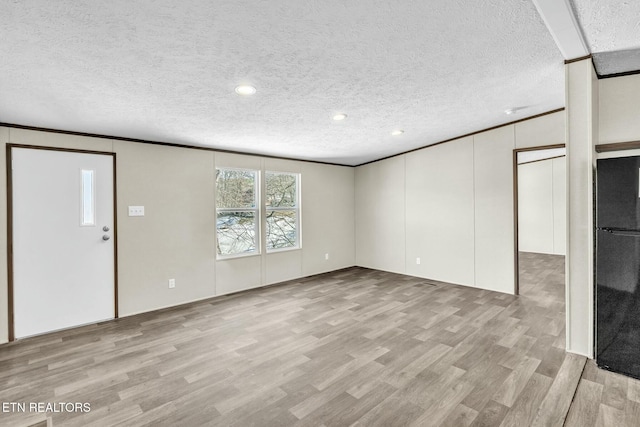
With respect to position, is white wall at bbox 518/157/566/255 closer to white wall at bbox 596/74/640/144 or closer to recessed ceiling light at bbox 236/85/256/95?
white wall at bbox 596/74/640/144

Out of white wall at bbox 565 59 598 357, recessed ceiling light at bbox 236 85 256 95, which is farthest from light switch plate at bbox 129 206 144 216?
white wall at bbox 565 59 598 357

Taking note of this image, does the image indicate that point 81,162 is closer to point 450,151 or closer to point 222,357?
point 222,357

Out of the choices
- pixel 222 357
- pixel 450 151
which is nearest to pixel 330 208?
pixel 450 151

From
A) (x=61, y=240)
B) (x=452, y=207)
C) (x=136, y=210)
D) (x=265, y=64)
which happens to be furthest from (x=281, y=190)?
(x=265, y=64)

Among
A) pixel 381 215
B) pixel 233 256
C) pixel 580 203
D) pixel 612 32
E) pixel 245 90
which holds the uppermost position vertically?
pixel 612 32

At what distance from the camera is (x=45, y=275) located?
3.17 metres

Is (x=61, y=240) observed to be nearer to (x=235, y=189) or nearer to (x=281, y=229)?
(x=235, y=189)

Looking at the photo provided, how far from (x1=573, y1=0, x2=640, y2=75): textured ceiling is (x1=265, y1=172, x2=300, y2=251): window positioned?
167 inches

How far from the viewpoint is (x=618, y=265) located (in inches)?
89.0

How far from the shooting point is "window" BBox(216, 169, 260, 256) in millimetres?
4609

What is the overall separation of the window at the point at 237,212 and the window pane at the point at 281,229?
0.91 feet

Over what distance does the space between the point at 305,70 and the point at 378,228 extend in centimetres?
433

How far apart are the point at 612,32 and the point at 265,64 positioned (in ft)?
8.37

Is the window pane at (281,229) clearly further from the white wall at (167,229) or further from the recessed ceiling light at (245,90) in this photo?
the recessed ceiling light at (245,90)
